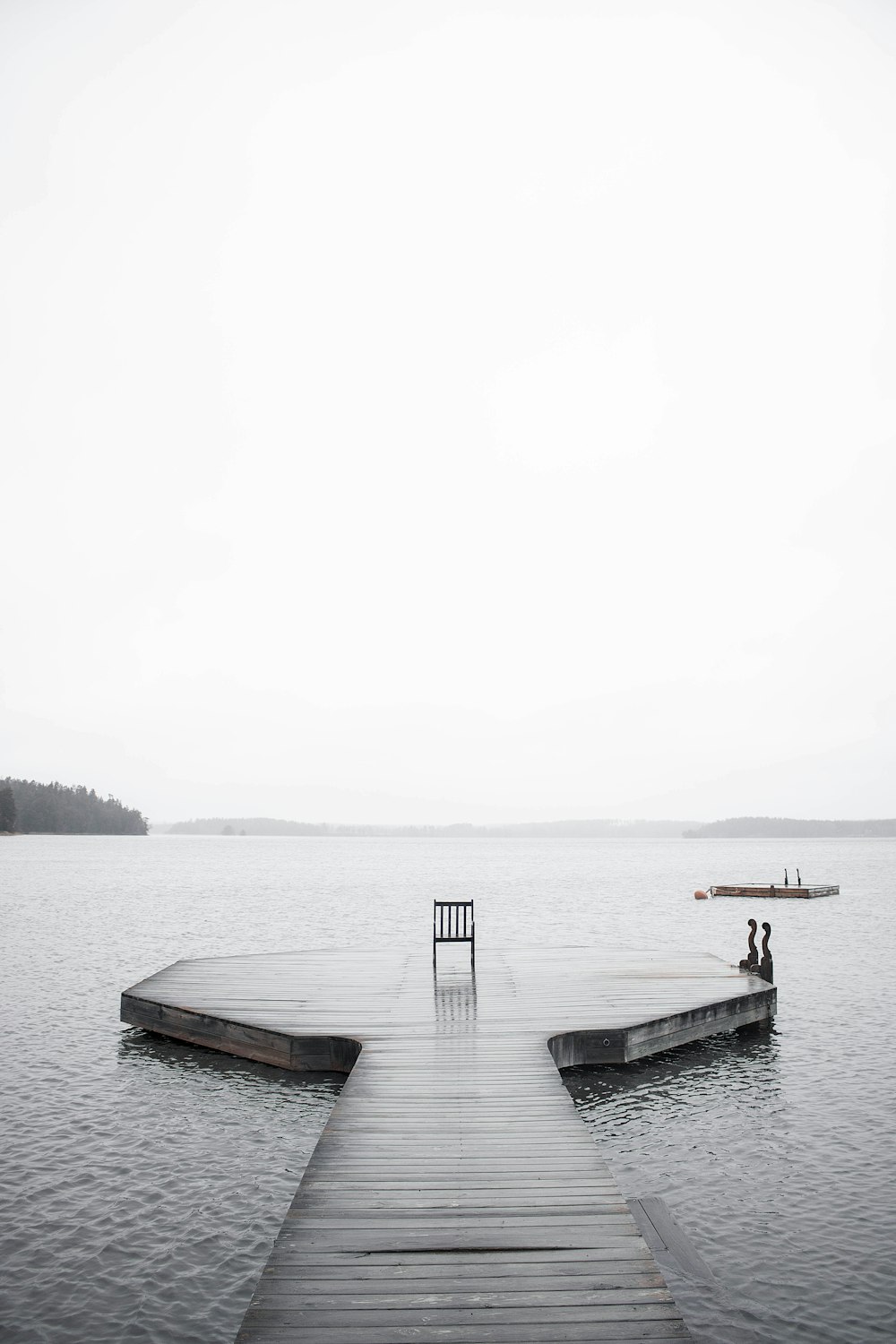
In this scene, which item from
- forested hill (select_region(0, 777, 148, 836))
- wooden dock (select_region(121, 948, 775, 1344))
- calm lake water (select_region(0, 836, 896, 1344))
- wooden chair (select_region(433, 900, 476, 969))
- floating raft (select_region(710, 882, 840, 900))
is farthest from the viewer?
forested hill (select_region(0, 777, 148, 836))

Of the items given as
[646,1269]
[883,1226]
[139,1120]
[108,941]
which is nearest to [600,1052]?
[883,1226]

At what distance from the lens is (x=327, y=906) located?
42938 mm

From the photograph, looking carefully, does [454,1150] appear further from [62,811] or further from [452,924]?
[62,811]

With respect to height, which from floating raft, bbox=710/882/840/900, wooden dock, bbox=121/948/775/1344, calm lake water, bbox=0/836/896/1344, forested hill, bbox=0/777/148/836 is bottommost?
floating raft, bbox=710/882/840/900

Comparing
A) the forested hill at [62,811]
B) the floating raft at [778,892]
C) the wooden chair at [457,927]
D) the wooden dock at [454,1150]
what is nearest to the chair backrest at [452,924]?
the wooden chair at [457,927]

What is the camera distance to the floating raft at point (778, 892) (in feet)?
158

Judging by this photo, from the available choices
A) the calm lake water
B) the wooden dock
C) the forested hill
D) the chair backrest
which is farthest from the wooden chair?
the forested hill

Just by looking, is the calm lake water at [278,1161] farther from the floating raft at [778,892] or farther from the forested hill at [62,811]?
the forested hill at [62,811]

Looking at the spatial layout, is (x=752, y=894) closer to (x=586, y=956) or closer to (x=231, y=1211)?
(x=586, y=956)

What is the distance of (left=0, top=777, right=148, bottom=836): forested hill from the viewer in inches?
6334

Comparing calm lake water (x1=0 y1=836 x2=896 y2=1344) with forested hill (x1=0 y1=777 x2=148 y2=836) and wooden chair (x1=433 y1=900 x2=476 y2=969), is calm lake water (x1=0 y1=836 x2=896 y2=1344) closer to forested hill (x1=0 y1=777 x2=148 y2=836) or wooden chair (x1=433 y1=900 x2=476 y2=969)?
wooden chair (x1=433 y1=900 x2=476 y2=969)

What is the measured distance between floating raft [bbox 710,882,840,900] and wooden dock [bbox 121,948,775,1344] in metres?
36.7

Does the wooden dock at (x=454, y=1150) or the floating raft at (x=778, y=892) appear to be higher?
the wooden dock at (x=454, y=1150)

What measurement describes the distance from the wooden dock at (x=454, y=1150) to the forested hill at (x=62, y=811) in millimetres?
144597
